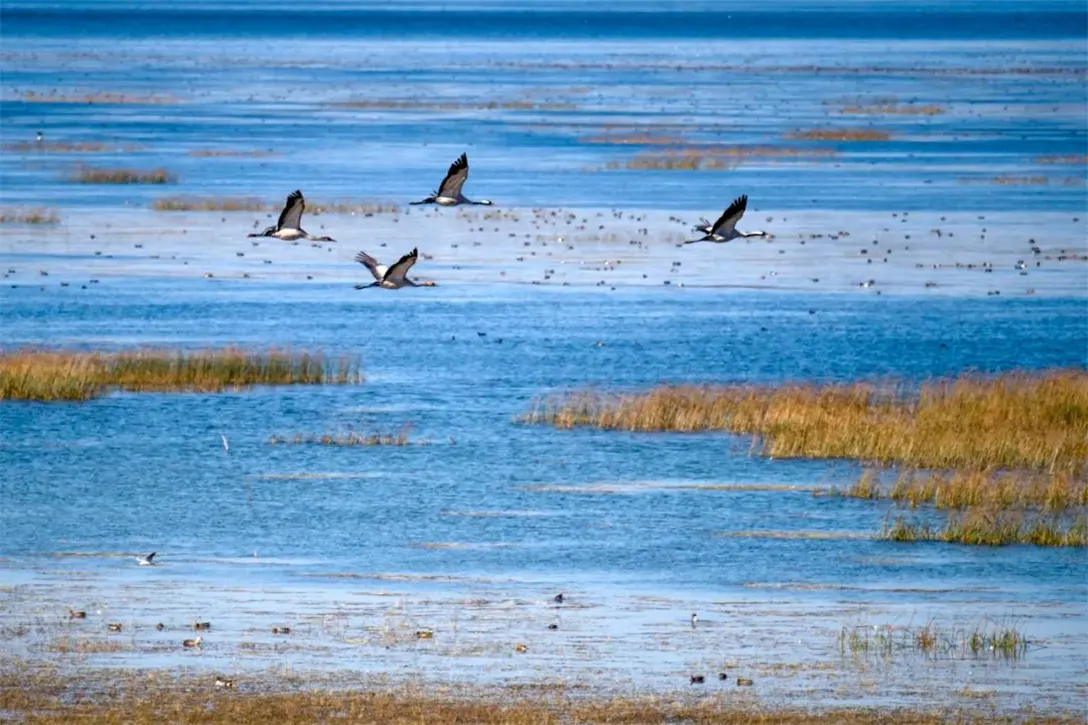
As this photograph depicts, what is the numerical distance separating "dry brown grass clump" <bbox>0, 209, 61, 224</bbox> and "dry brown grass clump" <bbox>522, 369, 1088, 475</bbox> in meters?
27.0

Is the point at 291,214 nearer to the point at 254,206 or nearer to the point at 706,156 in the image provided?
the point at 254,206

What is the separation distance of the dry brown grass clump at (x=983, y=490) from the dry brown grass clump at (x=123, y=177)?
43.3 meters

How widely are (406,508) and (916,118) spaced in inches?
2798

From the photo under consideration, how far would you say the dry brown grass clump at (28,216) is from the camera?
56281mm

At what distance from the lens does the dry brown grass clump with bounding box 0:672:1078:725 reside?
15.5 metres

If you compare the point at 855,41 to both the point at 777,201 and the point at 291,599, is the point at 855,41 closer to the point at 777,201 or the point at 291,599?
the point at 777,201

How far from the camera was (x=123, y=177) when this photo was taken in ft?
221

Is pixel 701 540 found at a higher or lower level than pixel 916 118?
lower

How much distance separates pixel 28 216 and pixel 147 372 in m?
24.5

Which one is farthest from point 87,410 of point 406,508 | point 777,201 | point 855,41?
point 855,41

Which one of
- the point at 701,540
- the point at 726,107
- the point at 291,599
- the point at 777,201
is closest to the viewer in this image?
the point at 291,599

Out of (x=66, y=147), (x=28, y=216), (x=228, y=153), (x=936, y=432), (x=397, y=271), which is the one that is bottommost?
(x=936, y=432)

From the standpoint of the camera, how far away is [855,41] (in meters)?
190

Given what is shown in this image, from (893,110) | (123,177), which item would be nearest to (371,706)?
(123,177)
